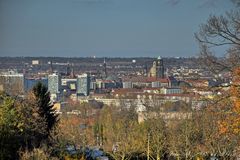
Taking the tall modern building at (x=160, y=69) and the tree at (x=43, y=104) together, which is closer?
the tree at (x=43, y=104)

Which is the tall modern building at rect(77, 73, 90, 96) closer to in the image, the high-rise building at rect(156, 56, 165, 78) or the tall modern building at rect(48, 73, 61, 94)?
the tall modern building at rect(48, 73, 61, 94)

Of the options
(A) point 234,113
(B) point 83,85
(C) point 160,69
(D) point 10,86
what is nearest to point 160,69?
(C) point 160,69

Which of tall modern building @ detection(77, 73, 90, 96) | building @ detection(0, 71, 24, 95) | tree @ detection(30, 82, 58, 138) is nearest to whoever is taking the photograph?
tree @ detection(30, 82, 58, 138)

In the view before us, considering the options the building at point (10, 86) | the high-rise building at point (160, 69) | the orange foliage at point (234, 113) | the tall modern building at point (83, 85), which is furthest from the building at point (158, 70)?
the orange foliage at point (234, 113)

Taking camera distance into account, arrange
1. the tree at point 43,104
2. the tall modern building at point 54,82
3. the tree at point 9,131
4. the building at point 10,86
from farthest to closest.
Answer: the tall modern building at point 54,82 → the building at point 10,86 → the tree at point 43,104 → the tree at point 9,131

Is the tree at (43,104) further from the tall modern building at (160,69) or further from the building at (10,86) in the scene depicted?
the tall modern building at (160,69)

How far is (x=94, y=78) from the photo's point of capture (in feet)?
403

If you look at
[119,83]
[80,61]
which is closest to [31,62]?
[80,61]

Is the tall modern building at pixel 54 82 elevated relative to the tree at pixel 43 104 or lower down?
lower down

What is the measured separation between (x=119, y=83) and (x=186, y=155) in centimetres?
9005

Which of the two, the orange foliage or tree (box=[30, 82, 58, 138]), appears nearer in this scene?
the orange foliage

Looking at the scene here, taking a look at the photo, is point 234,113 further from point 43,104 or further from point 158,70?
point 158,70

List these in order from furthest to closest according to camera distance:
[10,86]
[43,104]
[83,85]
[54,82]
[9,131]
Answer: [83,85] < [54,82] < [10,86] < [43,104] < [9,131]

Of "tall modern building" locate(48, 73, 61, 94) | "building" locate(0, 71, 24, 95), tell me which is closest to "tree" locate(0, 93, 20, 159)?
"building" locate(0, 71, 24, 95)
